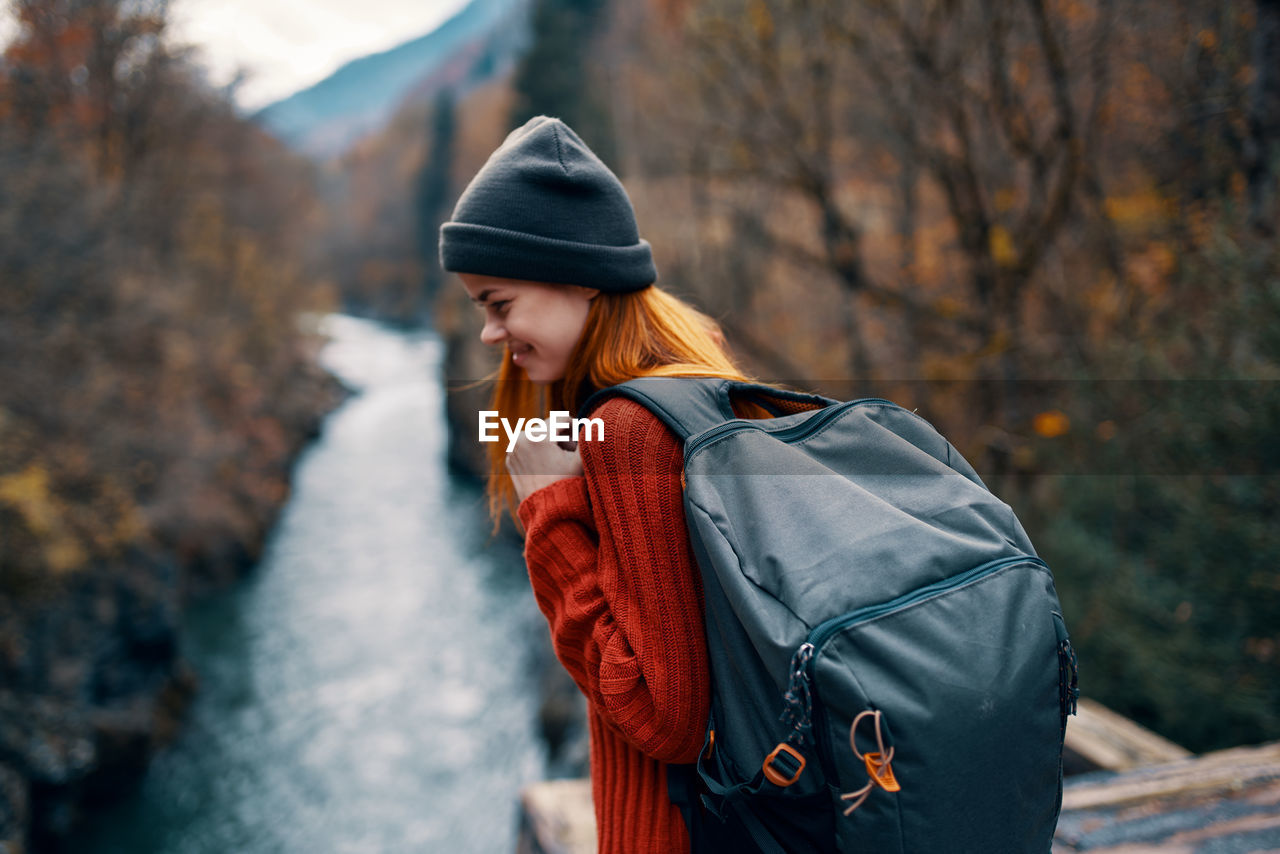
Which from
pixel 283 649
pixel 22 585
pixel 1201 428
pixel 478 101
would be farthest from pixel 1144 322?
pixel 478 101

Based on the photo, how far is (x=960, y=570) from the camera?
956mm

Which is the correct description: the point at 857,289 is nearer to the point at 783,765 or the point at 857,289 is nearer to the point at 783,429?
the point at 783,429

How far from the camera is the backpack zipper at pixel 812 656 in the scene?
0.88 m

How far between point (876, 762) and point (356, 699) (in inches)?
Answer: 466

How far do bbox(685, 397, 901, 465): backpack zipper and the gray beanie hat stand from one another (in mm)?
369

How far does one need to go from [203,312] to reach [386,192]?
2743cm

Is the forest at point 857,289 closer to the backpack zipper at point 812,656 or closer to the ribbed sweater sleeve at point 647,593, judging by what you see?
the ribbed sweater sleeve at point 647,593

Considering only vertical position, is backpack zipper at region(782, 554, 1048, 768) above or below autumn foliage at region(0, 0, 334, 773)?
above

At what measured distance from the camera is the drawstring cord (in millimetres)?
854

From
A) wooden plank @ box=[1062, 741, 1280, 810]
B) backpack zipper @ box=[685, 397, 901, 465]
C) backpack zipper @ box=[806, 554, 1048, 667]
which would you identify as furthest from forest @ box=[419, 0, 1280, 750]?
wooden plank @ box=[1062, 741, 1280, 810]

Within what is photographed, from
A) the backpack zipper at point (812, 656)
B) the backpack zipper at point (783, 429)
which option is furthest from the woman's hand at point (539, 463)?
the backpack zipper at point (812, 656)

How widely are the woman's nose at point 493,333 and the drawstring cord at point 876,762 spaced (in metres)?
0.82

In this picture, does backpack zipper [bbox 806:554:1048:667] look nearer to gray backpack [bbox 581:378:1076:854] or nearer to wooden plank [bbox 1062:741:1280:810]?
gray backpack [bbox 581:378:1076:854]

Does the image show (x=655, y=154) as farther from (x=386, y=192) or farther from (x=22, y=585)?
(x=386, y=192)
